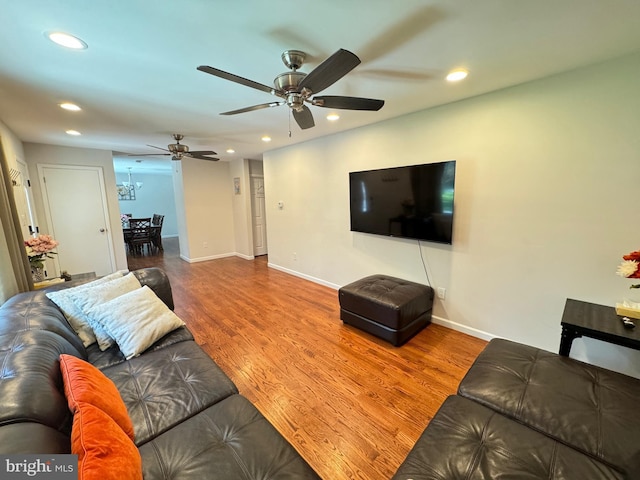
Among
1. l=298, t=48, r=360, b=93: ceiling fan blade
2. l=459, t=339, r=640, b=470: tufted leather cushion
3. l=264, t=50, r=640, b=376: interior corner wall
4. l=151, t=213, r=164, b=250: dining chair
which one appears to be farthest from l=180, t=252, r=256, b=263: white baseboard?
l=459, t=339, r=640, b=470: tufted leather cushion

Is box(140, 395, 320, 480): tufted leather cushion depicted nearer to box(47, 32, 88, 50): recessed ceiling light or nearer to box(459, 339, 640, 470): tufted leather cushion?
box(459, 339, 640, 470): tufted leather cushion

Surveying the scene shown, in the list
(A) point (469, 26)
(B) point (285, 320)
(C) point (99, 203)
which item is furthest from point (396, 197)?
(C) point (99, 203)

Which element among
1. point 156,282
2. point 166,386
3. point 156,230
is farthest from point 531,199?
point 156,230

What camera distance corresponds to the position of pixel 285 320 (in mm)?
3199

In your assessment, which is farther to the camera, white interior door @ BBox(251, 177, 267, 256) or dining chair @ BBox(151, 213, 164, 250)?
dining chair @ BBox(151, 213, 164, 250)

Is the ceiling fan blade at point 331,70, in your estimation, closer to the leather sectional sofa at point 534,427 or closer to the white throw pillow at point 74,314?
the leather sectional sofa at point 534,427

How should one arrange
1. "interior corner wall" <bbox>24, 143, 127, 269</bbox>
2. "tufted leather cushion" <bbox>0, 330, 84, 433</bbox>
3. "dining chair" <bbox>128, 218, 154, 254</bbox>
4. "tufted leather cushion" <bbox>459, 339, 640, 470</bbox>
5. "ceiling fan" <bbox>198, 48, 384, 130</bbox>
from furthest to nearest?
1. "dining chair" <bbox>128, 218, 154, 254</bbox>
2. "interior corner wall" <bbox>24, 143, 127, 269</bbox>
3. "ceiling fan" <bbox>198, 48, 384, 130</bbox>
4. "tufted leather cushion" <bbox>459, 339, 640, 470</bbox>
5. "tufted leather cushion" <bbox>0, 330, 84, 433</bbox>

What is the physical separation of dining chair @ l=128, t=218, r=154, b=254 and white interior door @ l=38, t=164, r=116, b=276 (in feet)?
6.57

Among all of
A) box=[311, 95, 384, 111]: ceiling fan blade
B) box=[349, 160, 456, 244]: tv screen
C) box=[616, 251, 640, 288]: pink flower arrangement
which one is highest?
box=[311, 95, 384, 111]: ceiling fan blade

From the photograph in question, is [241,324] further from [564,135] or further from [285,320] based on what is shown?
Answer: [564,135]

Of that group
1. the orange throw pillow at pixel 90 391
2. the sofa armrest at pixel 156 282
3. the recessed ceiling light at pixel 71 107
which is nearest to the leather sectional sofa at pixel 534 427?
the orange throw pillow at pixel 90 391

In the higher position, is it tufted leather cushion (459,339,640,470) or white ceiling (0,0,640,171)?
white ceiling (0,0,640,171)

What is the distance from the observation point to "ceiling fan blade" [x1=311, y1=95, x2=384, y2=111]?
1842 mm

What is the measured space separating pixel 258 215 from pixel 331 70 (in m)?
5.32
